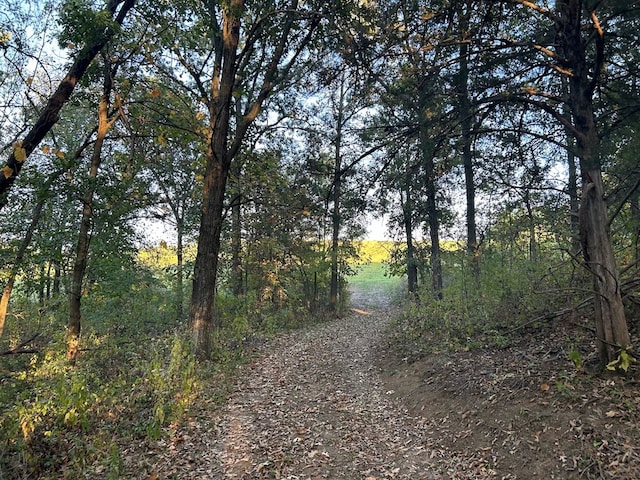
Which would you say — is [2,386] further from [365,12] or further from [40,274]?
[365,12]

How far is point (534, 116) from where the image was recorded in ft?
24.5

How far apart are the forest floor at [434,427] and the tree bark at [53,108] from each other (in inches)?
156

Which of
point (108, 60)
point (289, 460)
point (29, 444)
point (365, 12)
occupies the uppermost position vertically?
point (365, 12)

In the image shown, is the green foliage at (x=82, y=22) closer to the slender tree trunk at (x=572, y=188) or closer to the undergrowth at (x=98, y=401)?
the undergrowth at (x=98, y=401)

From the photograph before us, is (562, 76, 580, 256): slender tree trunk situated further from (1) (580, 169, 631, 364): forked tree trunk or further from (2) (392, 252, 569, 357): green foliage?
(2) (392, 252, 569, 357): green foliage

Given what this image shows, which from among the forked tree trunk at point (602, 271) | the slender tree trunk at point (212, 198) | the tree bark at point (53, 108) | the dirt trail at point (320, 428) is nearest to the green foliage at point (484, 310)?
the forked tree trunk at point (602, 271)

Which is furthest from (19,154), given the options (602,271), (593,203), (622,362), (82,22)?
(622,362)

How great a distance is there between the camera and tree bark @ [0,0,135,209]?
16.0ft

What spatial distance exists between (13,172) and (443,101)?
21.4 feet

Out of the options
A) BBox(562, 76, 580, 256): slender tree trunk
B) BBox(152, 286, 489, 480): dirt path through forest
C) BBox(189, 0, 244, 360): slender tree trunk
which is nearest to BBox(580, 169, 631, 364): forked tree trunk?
BBox(562, 76, 580, 256): slender tree trunk

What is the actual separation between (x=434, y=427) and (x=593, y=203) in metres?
3.88

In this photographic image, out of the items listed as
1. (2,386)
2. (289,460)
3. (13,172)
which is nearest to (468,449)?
(289,460)

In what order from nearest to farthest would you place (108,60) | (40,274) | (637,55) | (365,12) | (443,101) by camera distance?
(637,55)
(443,101)
(365,12)
(108,60)
(40,274)

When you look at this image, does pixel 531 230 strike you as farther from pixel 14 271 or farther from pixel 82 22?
pixel 14 271
